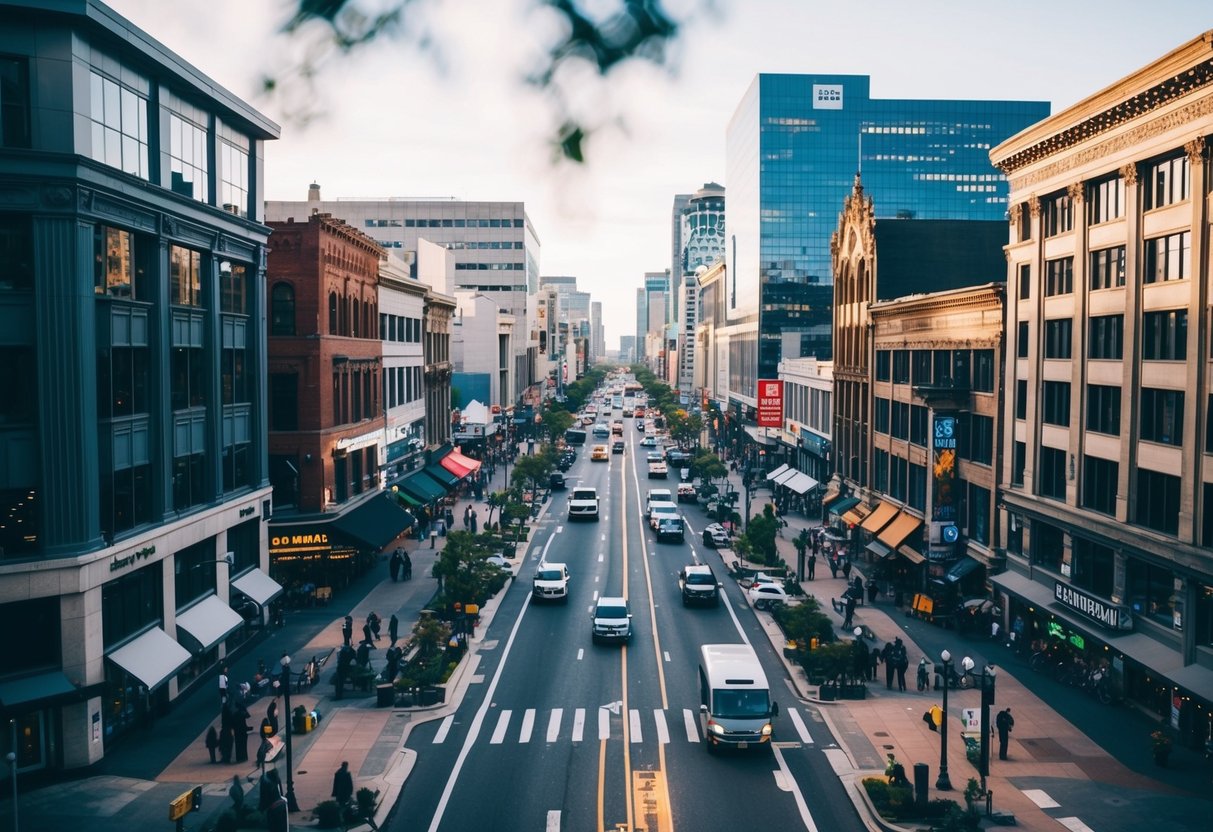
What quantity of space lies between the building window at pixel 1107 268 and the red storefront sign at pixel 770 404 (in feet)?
177

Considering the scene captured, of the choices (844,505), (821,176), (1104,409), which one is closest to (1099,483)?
(1104,409)

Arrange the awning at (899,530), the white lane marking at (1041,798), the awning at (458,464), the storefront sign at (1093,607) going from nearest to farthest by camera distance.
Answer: the white lane marking at (1041,798) → the storefront sign at (1093,607) → the awning at (899,530) → the awning at (458,464)

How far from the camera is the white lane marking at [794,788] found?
2369 cm

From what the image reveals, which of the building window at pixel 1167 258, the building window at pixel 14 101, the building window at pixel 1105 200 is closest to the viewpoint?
the building window at pixel 14 101

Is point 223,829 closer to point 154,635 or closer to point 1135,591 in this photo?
point 154,635

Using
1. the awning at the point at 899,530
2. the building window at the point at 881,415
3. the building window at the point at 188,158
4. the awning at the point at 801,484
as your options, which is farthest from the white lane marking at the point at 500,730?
the awning at the point at 801,484

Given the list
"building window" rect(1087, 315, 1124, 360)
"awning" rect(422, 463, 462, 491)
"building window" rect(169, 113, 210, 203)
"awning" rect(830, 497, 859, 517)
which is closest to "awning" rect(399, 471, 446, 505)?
"awning" rect(422, 463, 462, 491)

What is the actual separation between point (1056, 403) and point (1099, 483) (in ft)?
15.3

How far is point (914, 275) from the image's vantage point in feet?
209

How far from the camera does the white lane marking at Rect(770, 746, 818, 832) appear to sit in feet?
77.7

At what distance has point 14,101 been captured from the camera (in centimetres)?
2684

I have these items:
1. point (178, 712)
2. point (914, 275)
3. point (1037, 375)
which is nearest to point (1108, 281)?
point (1037, 375)

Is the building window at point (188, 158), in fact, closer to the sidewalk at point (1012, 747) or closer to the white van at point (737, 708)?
the white van at point (737, 708)

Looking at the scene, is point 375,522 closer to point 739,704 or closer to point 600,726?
point 600,726
